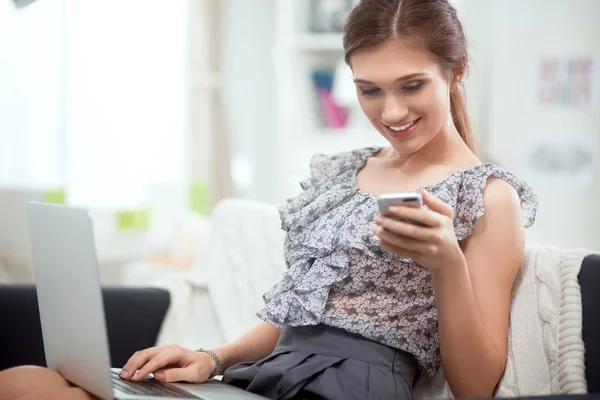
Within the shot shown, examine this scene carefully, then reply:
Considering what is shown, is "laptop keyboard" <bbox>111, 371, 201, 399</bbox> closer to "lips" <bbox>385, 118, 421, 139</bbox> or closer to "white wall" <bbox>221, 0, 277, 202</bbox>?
"lips" <bbox>385, 118, 421, 139</bbox>

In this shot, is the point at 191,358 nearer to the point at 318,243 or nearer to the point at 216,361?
the point at 216,361

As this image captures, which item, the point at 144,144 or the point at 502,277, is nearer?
the point at 502,277

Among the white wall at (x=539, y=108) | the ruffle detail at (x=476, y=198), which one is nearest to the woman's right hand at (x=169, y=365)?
the ruffle detail at (x=476, y=198)

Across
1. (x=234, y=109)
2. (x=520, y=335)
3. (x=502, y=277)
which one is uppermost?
(x=234, y=109)

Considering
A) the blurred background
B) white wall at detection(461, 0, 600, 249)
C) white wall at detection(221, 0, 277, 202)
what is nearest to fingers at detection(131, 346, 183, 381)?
the blurred background

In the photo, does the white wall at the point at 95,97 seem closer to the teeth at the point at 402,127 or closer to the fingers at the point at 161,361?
the fingers at the point at 161,361

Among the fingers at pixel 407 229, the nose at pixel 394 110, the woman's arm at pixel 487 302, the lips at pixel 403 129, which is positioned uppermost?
the nose at pixel 394 110

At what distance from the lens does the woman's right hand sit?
4.19 feet

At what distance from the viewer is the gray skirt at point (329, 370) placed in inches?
49.0

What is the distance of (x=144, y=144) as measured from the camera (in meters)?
4.07

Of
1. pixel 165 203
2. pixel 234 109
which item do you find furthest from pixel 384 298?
pixel 234 109

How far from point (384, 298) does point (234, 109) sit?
3.43 metres

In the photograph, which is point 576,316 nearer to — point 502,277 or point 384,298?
point 502,277

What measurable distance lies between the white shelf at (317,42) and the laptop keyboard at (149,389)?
9.02 ft
